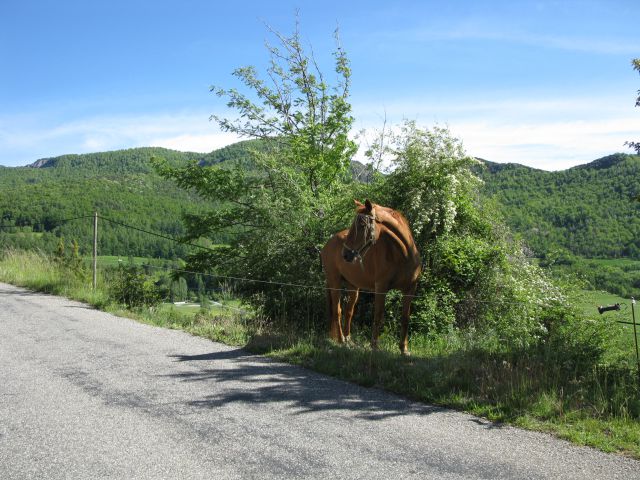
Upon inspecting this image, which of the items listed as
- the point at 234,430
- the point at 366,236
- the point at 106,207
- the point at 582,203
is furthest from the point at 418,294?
the point at 106,207

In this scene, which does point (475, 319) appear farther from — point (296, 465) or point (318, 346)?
point (296, 465)

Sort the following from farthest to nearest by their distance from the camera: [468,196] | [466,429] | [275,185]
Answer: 1. [275,185]
2. [468,196]
3. [466,429]

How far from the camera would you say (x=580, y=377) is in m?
6.08

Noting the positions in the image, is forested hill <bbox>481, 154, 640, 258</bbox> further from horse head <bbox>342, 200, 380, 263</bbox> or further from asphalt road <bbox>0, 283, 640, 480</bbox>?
asphalt road <bbox>0, 283, 640, 480</bbox>

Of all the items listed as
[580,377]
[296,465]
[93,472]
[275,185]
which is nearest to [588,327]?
[580,377]

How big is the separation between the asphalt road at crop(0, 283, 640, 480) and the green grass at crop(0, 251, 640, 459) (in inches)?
10.0

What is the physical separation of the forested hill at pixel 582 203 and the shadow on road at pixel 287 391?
92.8 ft

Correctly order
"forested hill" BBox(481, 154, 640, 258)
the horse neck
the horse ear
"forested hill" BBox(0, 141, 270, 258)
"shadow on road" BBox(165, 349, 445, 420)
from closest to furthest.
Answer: "shadow on road" BBox(165, 349, 445, 420), the horse ear, the horse neck, "forested hill" BBox(481, 154, 640, 258), "forested hill" BBox(0, 141, 270, 258)

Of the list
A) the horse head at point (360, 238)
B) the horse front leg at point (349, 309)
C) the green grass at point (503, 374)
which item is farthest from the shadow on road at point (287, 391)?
the horse front leg at point (349, 309)

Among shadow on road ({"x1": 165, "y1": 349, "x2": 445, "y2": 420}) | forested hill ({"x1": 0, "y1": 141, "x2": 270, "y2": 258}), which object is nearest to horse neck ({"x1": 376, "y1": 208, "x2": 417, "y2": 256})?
shadow on road ({"x1": 165, "y1": 349, "x2": 445, "y2": 420})

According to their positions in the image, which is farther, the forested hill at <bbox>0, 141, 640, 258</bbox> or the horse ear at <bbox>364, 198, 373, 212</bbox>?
the forested hill at <bbox>0, 141, 640, 258</bbox>

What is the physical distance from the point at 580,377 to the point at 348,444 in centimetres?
328

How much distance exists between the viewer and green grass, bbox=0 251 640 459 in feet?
15.9

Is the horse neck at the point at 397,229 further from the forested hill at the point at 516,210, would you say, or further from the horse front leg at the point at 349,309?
the forested hill at the point at 516,210
